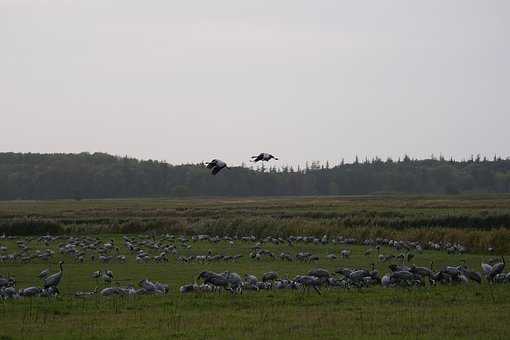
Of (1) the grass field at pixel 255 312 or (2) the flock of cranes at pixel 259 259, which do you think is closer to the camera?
(1) the grass field at pixel 255 312

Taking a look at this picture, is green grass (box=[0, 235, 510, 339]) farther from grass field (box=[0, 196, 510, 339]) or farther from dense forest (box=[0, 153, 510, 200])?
dense forest (box=[0, 153, 510, 200])

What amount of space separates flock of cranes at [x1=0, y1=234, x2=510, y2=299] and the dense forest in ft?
402

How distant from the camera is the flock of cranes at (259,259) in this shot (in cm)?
2162

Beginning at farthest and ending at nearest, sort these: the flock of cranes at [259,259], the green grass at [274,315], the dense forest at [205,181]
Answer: the dense forest at [205,181], the flock of cranes at [259,259], the green grass at [274,315]

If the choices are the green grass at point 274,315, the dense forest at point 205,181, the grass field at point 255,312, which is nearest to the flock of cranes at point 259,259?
the grass field at point 255,312

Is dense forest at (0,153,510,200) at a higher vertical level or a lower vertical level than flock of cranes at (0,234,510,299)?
higher

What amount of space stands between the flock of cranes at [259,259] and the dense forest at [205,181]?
123 m

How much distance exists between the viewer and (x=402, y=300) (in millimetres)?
19391

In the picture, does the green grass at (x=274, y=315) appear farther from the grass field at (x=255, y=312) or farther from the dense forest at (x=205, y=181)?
the dense forest at (x=205, y=181)

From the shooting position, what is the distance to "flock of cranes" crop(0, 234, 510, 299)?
21625 mm

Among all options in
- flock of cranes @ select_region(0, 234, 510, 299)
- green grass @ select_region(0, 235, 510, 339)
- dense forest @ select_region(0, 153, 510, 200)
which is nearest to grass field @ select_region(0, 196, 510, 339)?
green grass @ select_region(0, 235, 510, 339)

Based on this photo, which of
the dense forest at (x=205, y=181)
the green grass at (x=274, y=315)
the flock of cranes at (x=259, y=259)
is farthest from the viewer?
the dense forest at (x=205, y=181)

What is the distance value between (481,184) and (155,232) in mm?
131977

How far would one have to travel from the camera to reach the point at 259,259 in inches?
1388
